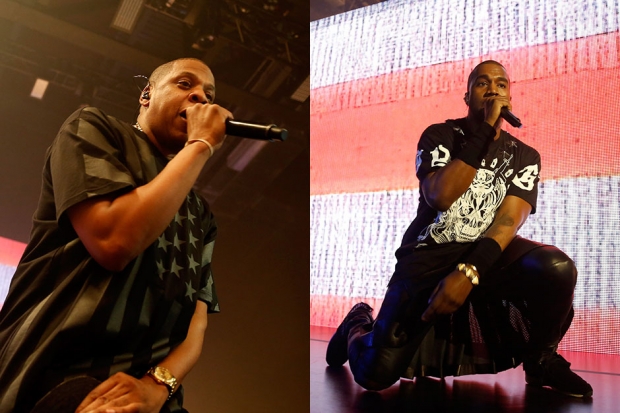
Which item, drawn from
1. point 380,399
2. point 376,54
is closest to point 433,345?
point 380,399

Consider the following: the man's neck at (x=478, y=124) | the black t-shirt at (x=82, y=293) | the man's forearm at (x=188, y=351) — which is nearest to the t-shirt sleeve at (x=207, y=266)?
the man's forearm at (x=188, y=351)

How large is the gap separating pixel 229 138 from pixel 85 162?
1.32 m

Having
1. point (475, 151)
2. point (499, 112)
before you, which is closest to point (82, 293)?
point (475, 151)

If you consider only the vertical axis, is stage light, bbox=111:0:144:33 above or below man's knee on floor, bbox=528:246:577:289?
above

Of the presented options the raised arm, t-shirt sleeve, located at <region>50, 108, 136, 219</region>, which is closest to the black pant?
the raised arm

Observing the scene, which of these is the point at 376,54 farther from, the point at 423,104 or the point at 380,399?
the point at 380,399

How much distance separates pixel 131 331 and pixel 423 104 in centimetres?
143

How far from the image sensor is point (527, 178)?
1.85 metres

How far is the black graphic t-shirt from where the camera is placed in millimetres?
1851

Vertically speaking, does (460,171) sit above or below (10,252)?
above

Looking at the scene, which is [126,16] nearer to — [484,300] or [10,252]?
[10,252]

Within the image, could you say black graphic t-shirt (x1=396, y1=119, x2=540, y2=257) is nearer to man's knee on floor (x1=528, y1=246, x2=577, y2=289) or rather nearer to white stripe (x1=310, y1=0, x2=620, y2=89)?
man's knee on floor (x1=528, y1=246, x2=577, y2=289)

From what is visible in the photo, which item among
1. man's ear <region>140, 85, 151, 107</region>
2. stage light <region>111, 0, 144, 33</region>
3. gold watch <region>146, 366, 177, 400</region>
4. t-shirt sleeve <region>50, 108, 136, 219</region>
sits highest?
stage light <region>111, 0, 144, 33</region>

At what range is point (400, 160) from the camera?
2043 mm
